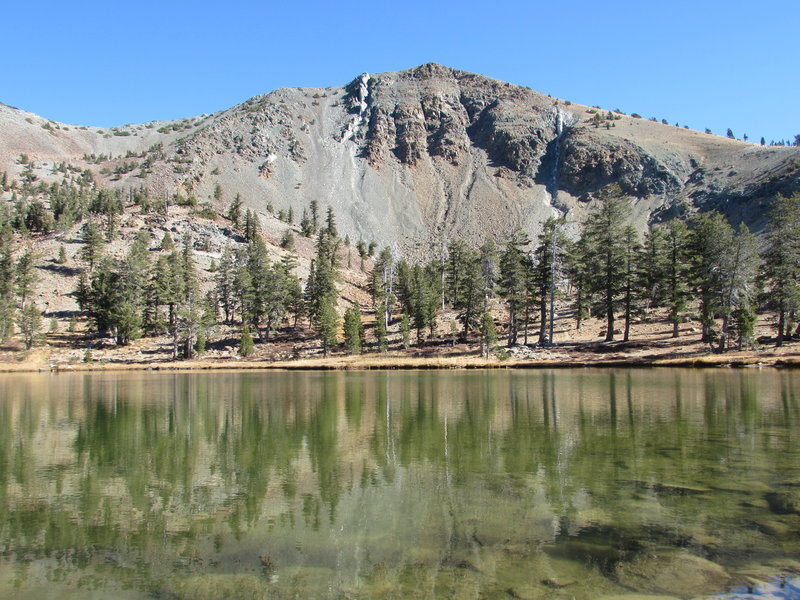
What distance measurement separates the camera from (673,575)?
7.67 m

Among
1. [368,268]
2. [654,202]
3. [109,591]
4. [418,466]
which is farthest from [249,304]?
[654,202]

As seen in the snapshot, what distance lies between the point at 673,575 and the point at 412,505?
5.11 meters

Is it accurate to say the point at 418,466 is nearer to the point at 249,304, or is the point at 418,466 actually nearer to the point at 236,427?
the point at 236,427

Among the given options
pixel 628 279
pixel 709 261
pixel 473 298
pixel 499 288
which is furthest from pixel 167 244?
pixel 709 261

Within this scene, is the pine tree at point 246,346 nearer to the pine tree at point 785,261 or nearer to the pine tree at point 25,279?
the pine tree at point 25,279

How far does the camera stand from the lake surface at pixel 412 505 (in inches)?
310

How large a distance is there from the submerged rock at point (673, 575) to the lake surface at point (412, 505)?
0.03 meters

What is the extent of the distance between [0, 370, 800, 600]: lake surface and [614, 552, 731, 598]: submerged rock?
0.03 m

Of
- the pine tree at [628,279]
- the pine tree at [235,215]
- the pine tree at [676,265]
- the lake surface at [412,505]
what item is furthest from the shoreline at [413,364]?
the pine tree at [235,215]

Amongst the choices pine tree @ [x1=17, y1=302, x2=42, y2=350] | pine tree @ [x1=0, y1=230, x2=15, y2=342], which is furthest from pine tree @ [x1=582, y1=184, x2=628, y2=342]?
pine tree @ [x1=0, y1=230, x2=15, y2=342]

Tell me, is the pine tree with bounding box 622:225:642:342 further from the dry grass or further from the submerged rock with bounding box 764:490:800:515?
the submerged rock with bounding box 764:490:800:515

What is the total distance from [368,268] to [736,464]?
5349 inches

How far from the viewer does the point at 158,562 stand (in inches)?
348

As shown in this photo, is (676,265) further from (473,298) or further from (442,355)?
(442,355)
